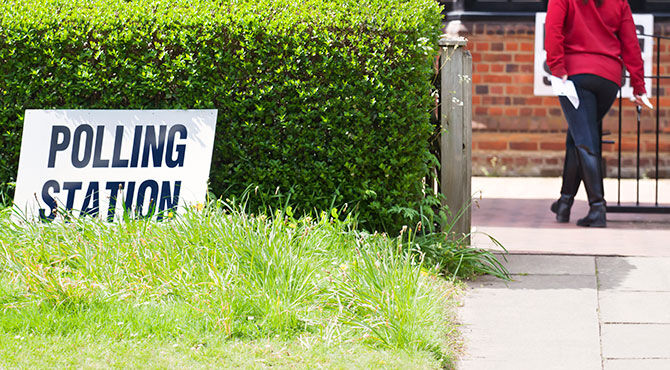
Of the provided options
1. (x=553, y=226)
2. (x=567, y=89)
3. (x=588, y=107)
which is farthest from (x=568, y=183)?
(x=567, y=89)

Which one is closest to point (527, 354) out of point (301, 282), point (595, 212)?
point (301, 282)

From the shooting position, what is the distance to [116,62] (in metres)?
5.89

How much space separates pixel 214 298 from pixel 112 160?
1.72 meters

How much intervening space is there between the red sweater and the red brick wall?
311cm

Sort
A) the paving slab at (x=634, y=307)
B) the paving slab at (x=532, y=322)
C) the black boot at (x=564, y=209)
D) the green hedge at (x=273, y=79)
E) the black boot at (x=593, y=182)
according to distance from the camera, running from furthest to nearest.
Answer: the black boot at (x=564, y=209) → the black boot at (x=593, y=182) → the green hedge at (x=273, y=79) → the paving slab at (x=634, y=307) → the paving slab at (x=532, y=322)

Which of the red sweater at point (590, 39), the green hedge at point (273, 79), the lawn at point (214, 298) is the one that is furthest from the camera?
the red sweater at point (590, 39)

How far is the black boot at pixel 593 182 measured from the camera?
24.6 ft

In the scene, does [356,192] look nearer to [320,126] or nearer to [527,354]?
[320,126]

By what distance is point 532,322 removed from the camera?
487 cm

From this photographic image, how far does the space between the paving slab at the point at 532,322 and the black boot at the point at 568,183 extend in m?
2.12

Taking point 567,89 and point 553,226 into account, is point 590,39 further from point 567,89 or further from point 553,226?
point 553,226

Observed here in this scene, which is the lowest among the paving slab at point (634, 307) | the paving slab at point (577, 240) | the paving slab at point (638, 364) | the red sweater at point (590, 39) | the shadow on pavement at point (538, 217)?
the paving slab at point (638, 364)

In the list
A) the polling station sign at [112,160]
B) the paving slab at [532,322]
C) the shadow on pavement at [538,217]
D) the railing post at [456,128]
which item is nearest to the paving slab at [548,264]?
the paving slab at [532,322]

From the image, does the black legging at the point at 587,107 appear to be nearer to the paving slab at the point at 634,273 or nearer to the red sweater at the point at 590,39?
the red sweater at the point at 590,39
